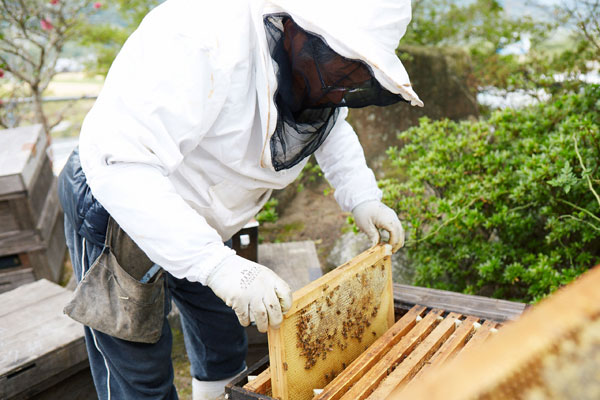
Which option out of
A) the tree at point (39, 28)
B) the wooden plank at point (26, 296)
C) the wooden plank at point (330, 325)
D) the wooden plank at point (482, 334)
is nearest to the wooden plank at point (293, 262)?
the wooden plank at point (330, 325)

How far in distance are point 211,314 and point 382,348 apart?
3.12 feet

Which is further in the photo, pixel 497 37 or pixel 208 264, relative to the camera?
pixel 497 37

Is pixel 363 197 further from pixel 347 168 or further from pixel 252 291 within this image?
pixel 252 291

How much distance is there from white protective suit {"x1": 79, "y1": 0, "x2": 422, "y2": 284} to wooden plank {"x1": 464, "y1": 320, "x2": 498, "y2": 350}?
0.75 m

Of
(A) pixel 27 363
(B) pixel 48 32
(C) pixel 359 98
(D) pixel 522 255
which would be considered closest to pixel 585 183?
(D) pixel 522 255

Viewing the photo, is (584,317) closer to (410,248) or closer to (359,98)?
(359,98)

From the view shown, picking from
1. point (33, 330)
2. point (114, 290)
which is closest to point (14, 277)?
point (33, 330)

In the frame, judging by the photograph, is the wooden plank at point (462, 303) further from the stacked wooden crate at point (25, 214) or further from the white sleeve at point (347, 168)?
the stacked wooden crate at point (25, 214)

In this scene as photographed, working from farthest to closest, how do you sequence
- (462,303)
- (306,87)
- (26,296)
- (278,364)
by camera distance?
(26,296)
(462,303)
(306,87)
(278,364)

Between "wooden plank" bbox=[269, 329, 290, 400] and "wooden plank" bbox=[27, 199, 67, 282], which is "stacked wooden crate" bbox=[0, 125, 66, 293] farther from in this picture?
"wooden plank" bbox=[269, 329, 290, 400]

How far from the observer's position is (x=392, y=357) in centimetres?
144

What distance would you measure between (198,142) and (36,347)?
52.7 inches

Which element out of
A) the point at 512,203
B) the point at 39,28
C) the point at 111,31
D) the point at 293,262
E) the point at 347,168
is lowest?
the point at 293,262

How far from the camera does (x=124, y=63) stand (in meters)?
1.39
